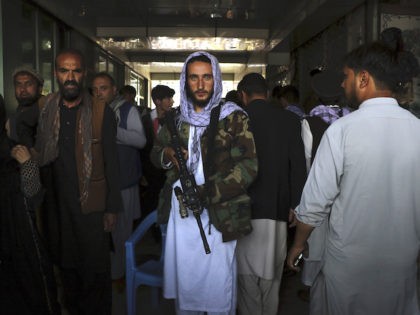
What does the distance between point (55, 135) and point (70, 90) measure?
0.24 m

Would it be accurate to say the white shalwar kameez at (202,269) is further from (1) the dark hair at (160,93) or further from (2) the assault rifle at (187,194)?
(1) the dark hair at (160,93)

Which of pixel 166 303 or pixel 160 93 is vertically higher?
pixel 160 93

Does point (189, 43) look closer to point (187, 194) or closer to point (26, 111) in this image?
point (26, 111)

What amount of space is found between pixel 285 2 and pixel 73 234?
19.3ft

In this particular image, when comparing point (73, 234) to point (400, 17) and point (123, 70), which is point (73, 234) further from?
point (123, 70)

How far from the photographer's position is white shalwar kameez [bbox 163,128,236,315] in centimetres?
201

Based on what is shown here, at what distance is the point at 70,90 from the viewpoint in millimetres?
2279

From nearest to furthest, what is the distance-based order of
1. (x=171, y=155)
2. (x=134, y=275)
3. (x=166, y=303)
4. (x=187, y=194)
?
(x=187, y=194) → (x=171, y=155) → (x=134, y=275) → (x=166, y=303)

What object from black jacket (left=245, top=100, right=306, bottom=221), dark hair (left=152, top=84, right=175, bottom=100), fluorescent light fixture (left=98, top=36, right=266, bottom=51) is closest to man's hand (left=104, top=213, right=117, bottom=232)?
black jacket (left=245, top=100, right=306, bottom=221)

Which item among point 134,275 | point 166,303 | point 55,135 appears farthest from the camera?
point 166,303

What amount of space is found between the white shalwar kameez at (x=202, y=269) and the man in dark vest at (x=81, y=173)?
53 cm

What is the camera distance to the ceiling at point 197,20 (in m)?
6.29

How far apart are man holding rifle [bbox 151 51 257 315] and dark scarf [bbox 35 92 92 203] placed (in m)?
0.45

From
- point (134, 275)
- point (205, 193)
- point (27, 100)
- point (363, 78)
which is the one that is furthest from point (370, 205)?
point (27, 100)
